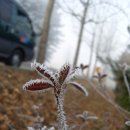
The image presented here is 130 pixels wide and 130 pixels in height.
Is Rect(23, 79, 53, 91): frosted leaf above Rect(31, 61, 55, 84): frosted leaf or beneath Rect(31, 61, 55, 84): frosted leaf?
beneath

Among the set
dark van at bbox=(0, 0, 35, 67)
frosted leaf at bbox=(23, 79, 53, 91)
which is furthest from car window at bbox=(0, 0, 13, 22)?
frosted leaf at bbox=(23, 79, 53, 91)

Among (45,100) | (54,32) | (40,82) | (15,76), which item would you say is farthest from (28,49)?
(54,32)

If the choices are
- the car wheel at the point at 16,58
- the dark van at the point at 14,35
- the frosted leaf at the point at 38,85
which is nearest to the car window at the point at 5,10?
the dark van at the point at 14,35

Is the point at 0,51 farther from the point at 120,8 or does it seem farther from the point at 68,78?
the point at 68,78

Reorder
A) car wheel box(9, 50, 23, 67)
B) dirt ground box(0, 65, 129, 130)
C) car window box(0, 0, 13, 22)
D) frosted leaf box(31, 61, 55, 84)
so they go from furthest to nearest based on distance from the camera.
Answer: car wheel box(9, 50, 23, 67), car window box(0, 0, 13, 22), dirt ground box(0, 65, 129, 130), frosted leaf box(31, 61, 55, 84)

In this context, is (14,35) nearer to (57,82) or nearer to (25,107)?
(25,107)

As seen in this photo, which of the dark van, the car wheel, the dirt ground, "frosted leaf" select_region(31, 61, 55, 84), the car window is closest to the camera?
"frosted leaf" select_region(31, 61, 55, 84)

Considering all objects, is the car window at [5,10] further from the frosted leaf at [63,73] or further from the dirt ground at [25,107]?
the frosted leaf at [63,73]

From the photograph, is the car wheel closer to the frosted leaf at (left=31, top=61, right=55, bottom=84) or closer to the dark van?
the dark van
